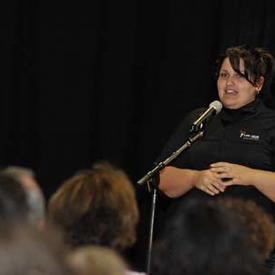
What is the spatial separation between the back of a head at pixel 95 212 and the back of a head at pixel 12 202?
353 mm

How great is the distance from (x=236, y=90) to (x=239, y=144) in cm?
22

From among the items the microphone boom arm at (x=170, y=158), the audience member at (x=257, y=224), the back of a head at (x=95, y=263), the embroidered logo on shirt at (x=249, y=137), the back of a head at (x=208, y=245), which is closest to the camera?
the back of a head at (x=95, y=263)

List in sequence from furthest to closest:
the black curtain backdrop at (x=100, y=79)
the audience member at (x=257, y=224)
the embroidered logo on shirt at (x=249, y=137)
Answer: the black curtain backdrop at (x=100, y=79), the embroidered logo on shirt at (x=249, y=137), the audience member at (x=257, y=224)

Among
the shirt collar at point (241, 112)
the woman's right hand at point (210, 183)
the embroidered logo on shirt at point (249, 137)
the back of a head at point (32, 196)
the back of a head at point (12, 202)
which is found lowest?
the woman's right hand at point (210, 183)

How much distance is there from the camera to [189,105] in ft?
11.0

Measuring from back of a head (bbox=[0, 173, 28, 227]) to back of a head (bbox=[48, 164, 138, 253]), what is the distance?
35 centimetres

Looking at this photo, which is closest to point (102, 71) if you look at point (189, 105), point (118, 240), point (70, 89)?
point (70, 89)

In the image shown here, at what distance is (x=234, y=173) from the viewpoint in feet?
8.59

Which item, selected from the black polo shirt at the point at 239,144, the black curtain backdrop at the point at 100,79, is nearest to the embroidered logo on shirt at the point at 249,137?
the black polo shirt at the point at 239,144

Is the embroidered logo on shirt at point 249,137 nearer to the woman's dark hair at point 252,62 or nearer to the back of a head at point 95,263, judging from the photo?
the woman's dark hair at point 252,62

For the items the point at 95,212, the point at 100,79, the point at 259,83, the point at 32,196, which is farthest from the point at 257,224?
A: the point at 100,79

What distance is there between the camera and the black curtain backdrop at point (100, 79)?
332cm

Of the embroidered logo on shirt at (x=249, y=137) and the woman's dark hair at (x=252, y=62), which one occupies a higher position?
the woman's dark hair at (x=252, y=62)

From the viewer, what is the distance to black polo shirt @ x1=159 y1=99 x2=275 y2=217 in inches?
106
